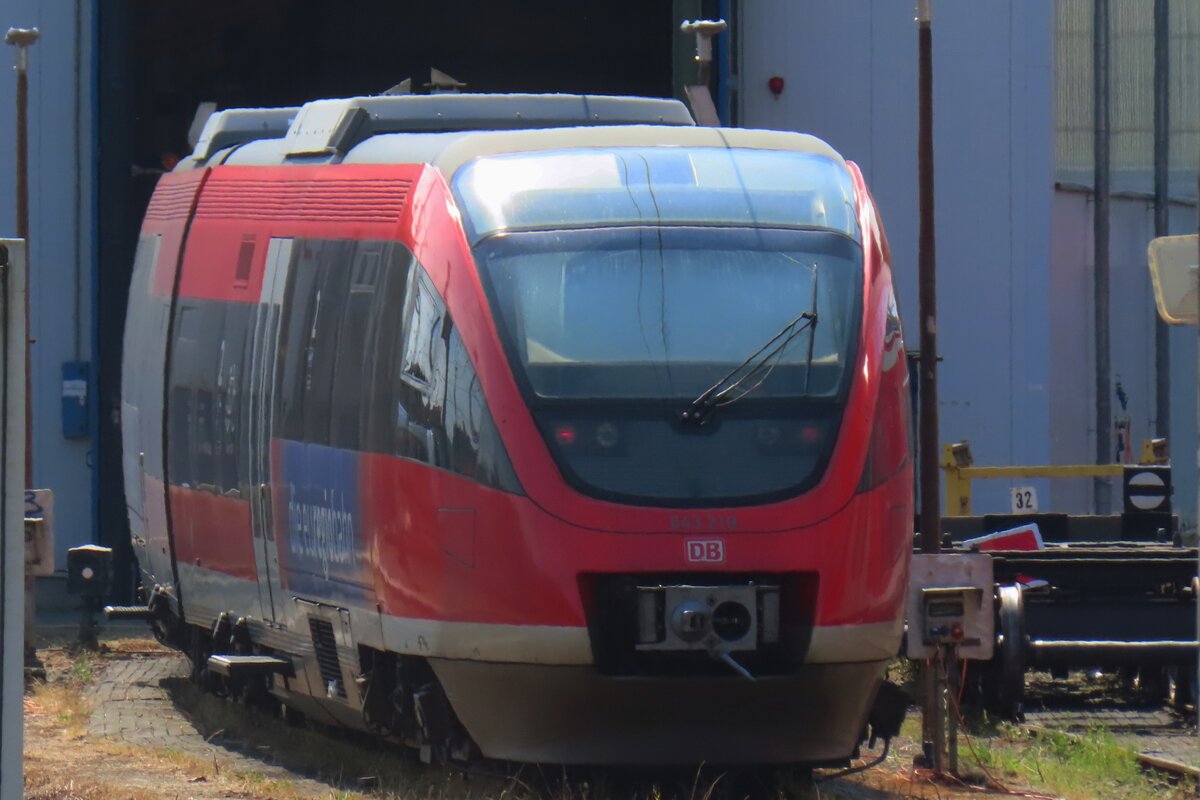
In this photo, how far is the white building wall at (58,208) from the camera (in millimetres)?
20984

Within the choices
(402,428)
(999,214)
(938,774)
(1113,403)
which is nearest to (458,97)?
(402,428)

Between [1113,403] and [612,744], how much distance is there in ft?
57.0

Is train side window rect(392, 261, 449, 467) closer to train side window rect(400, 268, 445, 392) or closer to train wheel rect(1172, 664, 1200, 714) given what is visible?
train side window rect(400, 268, 445, 392)

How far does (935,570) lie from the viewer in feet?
33.8

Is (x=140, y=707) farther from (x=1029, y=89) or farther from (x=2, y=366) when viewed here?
(x=1029, y=89)

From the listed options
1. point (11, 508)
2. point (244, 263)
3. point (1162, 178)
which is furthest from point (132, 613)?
point (1162, 178)

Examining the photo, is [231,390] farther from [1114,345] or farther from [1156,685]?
[1114,345]

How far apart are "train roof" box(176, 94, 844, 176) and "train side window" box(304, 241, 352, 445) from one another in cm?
A: 54

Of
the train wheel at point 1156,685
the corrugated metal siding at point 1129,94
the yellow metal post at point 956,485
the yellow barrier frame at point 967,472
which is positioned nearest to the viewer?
the train wheel at point 1156,685

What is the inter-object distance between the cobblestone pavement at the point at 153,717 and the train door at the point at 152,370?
705mm

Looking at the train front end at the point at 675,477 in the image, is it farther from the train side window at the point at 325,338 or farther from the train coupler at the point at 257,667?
the train coupler at the point at 257,667

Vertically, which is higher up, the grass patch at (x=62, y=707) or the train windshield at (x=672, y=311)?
the train windshield at (x=672, y=311)

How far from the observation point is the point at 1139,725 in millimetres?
12906

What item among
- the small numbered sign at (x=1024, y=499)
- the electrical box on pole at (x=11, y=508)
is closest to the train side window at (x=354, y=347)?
the electrical box on pole at (x=11, y=508)
